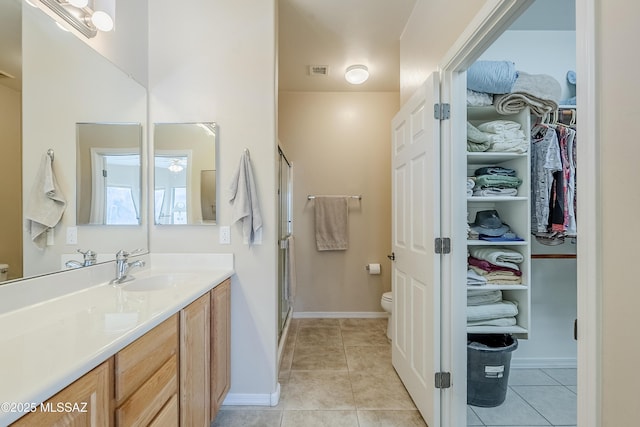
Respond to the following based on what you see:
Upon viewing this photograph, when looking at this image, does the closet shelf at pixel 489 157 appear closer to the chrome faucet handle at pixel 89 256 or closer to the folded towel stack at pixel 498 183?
the folded towel stack at pixel 498 183

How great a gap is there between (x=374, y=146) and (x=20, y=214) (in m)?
3.06

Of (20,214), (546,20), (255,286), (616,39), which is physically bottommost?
(255,286)

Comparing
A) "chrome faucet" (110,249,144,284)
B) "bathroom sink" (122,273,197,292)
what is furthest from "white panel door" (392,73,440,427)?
"chrome faucet" (110,249,144,284)

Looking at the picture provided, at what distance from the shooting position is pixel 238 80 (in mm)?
1824

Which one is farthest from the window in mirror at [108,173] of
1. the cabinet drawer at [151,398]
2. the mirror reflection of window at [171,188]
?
the cabinet drawer at [151,398]

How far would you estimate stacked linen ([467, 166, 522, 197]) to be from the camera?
70.1 inches

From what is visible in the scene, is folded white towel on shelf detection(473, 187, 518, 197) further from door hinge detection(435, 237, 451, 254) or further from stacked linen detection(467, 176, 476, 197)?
door hinge detection(435, 237, 451, 254)

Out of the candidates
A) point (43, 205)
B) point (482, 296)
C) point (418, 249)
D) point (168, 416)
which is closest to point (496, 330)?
point (482, 296)

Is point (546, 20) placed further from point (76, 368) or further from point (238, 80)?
point (76, 368)

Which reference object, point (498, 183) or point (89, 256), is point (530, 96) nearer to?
point (498, 183)

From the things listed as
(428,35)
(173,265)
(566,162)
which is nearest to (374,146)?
(428,35)

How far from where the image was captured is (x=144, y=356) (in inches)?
35.8

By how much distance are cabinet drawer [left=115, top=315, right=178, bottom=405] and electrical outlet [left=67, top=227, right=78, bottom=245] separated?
2.25 ft

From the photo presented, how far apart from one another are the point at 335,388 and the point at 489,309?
3.86ft
